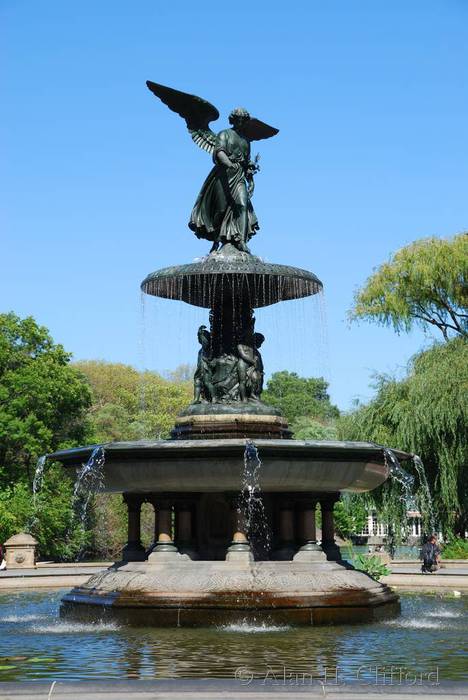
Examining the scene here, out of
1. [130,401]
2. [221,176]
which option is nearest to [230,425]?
[221,176]

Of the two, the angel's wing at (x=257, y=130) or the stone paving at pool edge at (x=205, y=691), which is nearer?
the stone paving at pool edge at (x=205, y=691)

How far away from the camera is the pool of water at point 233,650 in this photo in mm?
9039

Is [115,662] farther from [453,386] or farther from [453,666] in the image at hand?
[453,386]

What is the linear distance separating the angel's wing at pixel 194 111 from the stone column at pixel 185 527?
554 centimetres

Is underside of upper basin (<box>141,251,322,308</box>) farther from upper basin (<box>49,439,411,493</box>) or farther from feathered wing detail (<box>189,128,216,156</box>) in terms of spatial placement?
upper basin (<box>49,439,411,493</box>)

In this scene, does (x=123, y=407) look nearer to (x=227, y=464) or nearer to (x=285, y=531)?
(x=285, y=531)

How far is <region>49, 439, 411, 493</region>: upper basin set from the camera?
1378 cm

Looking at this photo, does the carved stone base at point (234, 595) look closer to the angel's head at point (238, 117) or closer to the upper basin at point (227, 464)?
the upper basin at point (227, 464)

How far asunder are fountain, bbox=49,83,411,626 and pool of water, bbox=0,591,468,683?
1.41 feet

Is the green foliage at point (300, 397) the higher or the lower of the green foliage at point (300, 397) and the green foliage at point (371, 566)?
the higher

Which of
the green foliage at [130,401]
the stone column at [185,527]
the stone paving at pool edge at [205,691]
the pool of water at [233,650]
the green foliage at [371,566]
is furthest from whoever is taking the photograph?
the green foliage at [130,401]

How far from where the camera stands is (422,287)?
36.6 m

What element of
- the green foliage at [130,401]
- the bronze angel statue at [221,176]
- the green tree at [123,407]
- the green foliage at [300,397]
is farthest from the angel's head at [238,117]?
the green foliage at [300,397]

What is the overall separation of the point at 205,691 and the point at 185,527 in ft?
27.9
